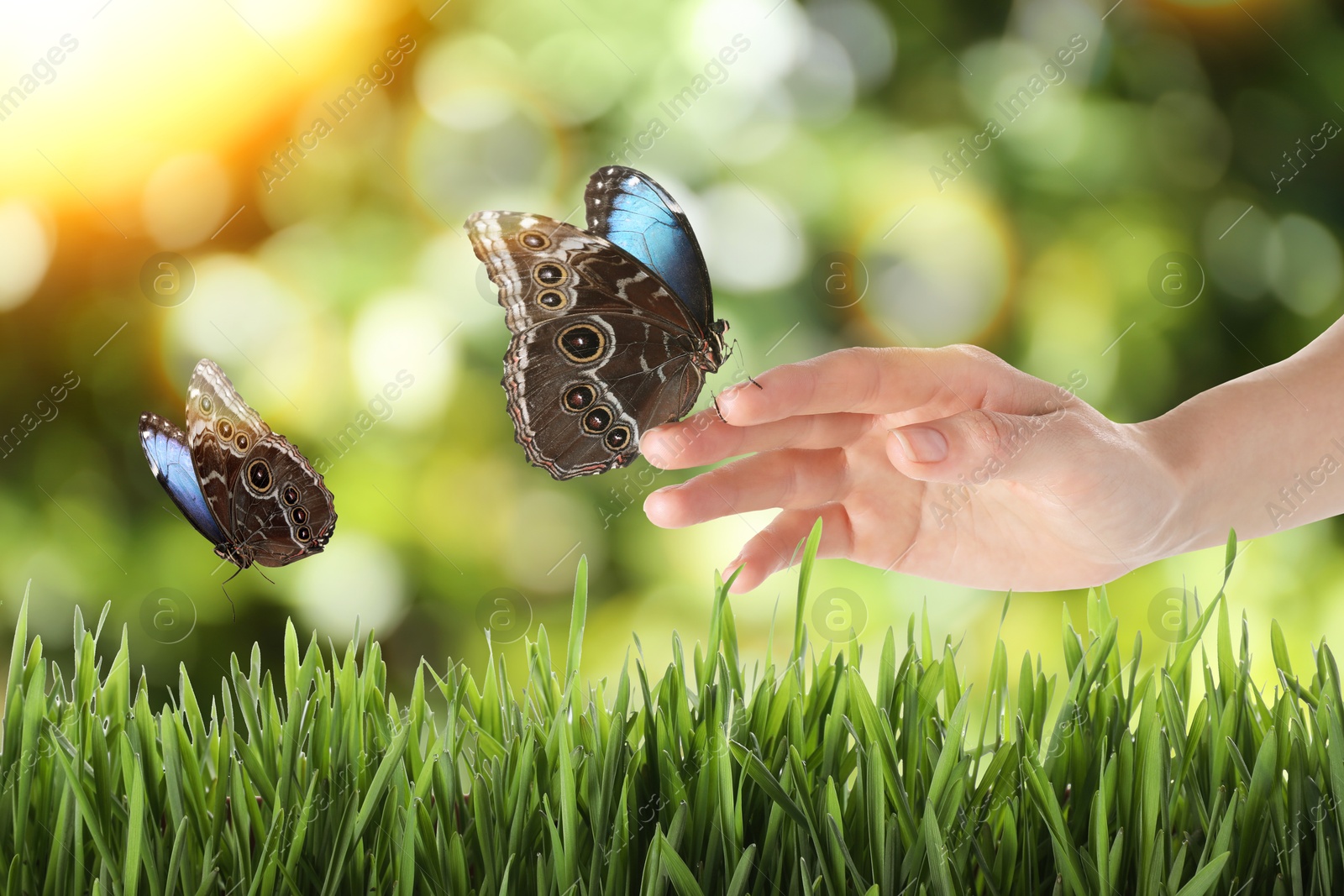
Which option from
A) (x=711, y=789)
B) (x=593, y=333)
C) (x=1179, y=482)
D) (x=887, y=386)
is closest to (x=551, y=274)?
(x=593, y=333)

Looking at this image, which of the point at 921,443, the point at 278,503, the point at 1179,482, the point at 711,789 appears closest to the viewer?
the point at 711,789

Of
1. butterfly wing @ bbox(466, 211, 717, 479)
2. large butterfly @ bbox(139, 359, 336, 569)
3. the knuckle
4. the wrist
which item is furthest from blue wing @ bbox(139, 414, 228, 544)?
the wrist

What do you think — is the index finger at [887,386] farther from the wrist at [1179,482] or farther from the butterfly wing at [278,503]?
the butterfly wing at [278,503]

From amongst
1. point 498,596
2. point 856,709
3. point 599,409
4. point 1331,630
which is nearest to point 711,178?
point 498,596

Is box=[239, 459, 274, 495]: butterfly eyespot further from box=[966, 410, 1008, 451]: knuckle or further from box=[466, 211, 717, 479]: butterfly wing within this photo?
box=[966, 410, 1008, 451]: knuckle

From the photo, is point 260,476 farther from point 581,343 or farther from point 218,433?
point 581,343

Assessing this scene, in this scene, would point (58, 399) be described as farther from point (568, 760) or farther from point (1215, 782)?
point (1215, 782)

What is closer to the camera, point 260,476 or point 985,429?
point 985,429

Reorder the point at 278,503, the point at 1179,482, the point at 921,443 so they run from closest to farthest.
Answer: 1. the point at 921,443
2. the point at 1179,482
3. the point at 278,503
